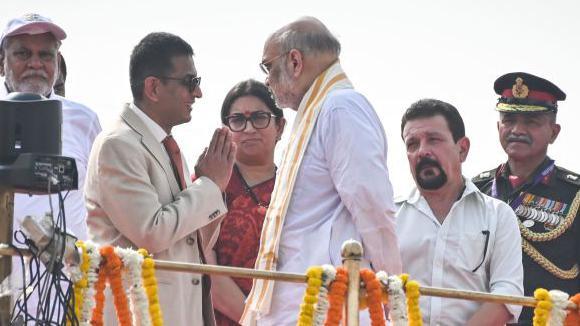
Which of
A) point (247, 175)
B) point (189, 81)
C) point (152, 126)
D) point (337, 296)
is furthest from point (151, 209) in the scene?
point (247, 175)

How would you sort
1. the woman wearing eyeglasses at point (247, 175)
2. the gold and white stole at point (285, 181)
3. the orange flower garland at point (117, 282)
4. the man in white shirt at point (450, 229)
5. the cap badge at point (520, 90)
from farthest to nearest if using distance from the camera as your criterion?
the cap badge at point (520, 90) → the woman wearing eyeglasses at point (247, 175) → the man in white shirt at point (450, 229) → the gold and white stole at point (285, 181) → the orange flower garland at point (117, 282)

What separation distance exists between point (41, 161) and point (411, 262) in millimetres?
2804

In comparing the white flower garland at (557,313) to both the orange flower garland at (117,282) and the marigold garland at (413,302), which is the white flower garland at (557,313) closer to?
the marigold garland at (413,302)

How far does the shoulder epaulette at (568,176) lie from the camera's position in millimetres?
7352

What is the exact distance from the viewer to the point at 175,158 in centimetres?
571

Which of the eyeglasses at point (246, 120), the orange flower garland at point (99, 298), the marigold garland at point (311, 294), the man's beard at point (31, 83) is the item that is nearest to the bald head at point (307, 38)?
the eyeglasses at point (246, 120)

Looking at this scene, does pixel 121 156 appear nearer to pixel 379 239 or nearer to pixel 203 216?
pixel 203 216

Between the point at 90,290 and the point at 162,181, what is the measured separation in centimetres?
124

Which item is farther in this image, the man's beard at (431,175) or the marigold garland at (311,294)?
the man's beard at (431,175)

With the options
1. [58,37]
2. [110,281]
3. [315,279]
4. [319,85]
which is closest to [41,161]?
[110,281]

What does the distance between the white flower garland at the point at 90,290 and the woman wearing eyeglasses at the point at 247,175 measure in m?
1.90

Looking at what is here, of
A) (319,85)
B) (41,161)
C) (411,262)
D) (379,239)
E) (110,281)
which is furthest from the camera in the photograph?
(411,262)

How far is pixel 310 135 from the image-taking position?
571 centimetres

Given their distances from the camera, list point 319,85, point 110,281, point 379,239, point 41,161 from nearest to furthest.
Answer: point 41,161 < point 110,281 < point 379,239 < point 319,85
